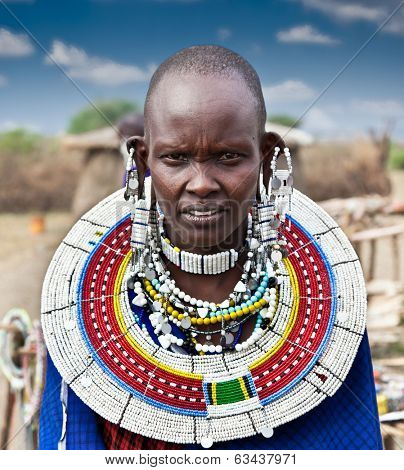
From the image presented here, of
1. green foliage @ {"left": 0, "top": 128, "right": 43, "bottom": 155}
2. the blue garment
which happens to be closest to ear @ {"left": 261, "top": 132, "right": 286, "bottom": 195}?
the blue garment

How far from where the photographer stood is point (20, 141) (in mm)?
12352

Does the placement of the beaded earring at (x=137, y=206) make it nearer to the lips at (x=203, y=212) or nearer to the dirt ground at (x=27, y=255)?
the lips at (x=203, y=212)

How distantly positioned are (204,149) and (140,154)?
0.29 metres

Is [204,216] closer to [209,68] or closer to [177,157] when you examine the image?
[177,157]

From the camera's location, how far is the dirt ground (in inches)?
265

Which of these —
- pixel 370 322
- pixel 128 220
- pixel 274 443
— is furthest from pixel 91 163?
pixel 274 443

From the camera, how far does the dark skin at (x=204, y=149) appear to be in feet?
5.28

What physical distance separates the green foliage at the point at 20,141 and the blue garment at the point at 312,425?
10.8m

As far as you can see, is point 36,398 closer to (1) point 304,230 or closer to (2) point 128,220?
(2) point 128,220

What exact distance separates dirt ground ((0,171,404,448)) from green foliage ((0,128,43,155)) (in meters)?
1.36

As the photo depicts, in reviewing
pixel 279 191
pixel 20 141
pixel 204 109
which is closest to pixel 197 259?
pixel 279 191

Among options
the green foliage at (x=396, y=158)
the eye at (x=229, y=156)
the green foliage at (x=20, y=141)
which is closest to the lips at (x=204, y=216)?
the eye at (x=229, y=156)

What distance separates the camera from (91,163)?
6227mm

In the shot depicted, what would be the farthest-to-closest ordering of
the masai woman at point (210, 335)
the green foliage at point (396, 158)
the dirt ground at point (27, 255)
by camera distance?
the green foliage at point (396, 158) < the dirt ground at point (27, 255) < the masai woman at point (210, 335)
